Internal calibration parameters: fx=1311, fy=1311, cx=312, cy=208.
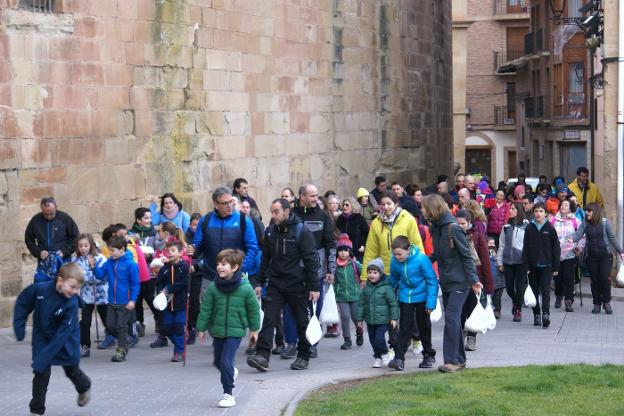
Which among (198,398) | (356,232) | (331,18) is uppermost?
(331,18)

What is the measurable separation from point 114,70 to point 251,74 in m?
3.46

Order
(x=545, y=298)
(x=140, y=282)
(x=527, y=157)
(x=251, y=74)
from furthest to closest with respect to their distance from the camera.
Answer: (x=527, y=157) → (x=251, y=74) → (x=545, y=298) → (x=140, y=282)

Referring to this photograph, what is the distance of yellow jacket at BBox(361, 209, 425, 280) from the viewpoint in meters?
12.3

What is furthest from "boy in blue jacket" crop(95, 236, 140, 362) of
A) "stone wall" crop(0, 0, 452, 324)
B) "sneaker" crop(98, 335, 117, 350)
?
"stone wall" crop(0, 0, 452, 324)

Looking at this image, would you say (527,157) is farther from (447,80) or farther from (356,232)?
(356,232)

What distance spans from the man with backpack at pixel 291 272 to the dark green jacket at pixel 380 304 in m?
0.48

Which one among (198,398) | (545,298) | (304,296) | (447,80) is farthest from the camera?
(447,80)

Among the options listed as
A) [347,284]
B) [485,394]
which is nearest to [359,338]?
[347,284]

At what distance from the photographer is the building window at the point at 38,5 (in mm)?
14586

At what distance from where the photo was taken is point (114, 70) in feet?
51.5

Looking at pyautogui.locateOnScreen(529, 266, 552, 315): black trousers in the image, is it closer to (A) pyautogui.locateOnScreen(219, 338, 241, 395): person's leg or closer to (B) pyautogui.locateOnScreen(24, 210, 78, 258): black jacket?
(B) pyautogui.locateOnScreen(24, 210, 78, 258): black jacket

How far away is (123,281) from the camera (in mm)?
12500

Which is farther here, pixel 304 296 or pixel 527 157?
Answer: pixel 527 157

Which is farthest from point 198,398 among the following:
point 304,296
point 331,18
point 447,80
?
point 447,80
